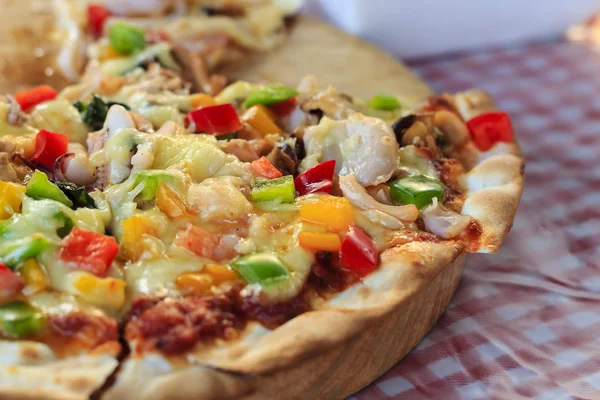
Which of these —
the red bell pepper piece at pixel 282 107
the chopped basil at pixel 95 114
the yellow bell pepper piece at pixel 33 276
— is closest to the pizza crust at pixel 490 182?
the red bell pepper piece at pixel 282 107

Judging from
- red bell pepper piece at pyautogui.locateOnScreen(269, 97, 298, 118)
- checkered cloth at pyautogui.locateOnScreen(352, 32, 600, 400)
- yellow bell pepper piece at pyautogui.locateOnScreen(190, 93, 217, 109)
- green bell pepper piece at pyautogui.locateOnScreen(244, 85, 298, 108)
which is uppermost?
green bell pepper piece at pyautogui.locateOnScreen(244, 85, 298, 108)

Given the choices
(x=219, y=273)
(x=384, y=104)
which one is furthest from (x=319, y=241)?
(x=384, y=104)

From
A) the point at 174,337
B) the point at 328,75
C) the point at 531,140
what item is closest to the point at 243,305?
the point at 174,337

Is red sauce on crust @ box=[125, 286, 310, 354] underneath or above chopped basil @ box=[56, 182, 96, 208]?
underneath

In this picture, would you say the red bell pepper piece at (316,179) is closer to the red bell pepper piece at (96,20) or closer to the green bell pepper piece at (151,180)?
the green bell pepper piece at (151,180)

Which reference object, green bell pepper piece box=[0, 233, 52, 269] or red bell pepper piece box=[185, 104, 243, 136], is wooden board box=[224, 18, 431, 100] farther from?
green bell pepper piece box=[0, 233, 52, 269]

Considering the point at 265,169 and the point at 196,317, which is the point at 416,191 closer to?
the point at 265,169

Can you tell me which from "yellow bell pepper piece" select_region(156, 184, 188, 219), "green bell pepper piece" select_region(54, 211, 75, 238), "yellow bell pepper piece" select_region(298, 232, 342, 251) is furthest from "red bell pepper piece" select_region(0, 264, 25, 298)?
"yellow bell pepper piece" select_region(298, 232, 342, 251)
